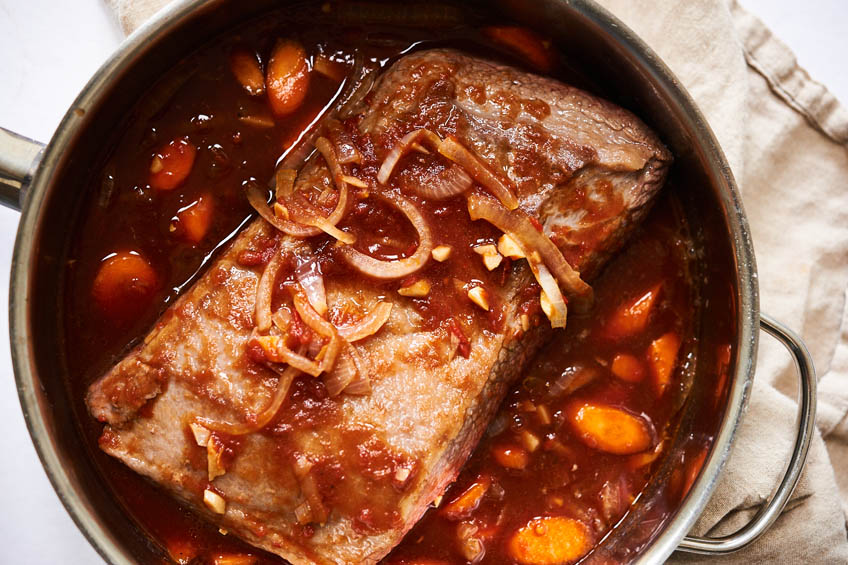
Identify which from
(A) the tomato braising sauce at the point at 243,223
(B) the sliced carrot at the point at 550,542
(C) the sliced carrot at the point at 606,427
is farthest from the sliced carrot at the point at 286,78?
(B) the sliced carrot at the point at 550,542

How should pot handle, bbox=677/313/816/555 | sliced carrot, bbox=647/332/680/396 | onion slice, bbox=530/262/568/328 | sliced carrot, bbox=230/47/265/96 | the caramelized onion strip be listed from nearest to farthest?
1. the caramelized onion strip
2. onion slice, bbox=530/262/568/328
3. pot handle, bbox=677/313/816/555
4. sliced carrot, bbox=230/47/265/96
5. sliced carrot, bbox=647/332/680/396

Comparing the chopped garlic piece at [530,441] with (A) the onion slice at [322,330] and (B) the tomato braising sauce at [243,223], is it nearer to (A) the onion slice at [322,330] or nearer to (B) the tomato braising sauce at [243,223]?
(B) the tomato braising sauce at [243,223]

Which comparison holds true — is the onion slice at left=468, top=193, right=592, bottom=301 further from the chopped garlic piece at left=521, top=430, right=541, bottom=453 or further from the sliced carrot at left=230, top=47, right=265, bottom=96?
the sliced carrot at left=230, top=47, right=265, bottom=96

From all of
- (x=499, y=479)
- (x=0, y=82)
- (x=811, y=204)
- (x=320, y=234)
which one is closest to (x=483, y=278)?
(x=320, y=234)

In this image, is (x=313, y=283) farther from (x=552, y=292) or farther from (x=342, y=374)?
(x=552, y=292)

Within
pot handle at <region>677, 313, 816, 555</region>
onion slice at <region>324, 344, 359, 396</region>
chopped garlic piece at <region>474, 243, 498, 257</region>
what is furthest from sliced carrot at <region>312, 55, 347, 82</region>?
pot handle at <region>677, 313, 816, 555</region>

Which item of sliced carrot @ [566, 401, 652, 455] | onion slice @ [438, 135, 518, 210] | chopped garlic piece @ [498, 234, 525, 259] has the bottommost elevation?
sliced carrot @ [566, 401, 652, 455]

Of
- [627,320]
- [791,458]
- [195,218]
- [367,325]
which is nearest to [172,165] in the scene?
[195,218]
